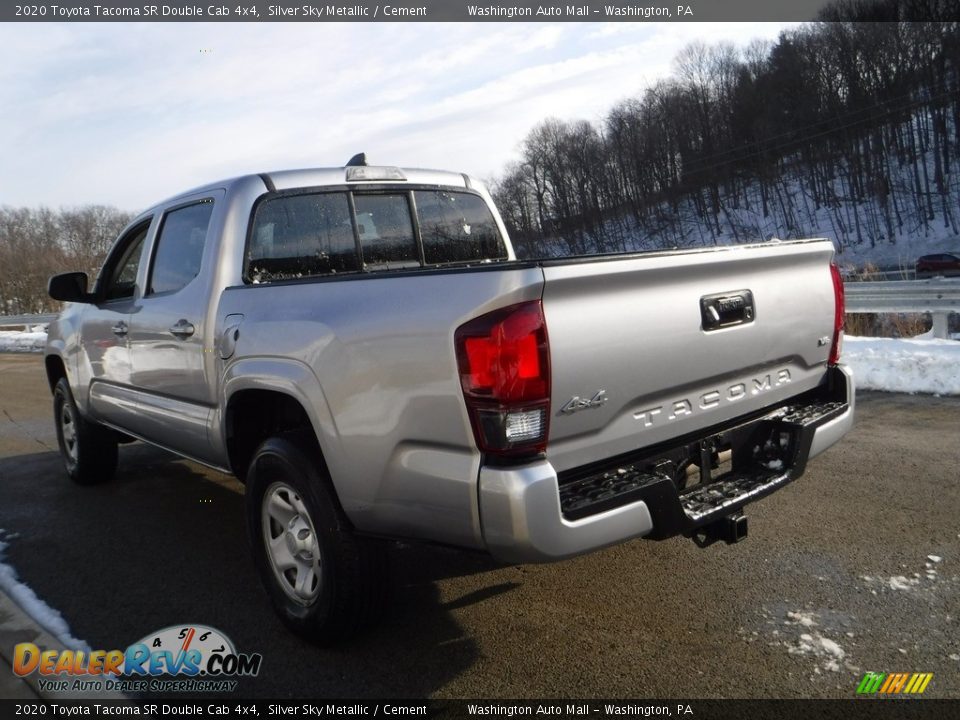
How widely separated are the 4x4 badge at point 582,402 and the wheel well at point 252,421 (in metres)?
1.41

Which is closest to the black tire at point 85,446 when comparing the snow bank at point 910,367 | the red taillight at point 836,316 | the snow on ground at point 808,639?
the snow on ground at point 808,639

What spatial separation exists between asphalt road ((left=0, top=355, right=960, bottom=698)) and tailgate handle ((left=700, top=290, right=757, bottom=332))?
3.98ft

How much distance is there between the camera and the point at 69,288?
4.98m

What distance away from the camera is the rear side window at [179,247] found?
3.91m

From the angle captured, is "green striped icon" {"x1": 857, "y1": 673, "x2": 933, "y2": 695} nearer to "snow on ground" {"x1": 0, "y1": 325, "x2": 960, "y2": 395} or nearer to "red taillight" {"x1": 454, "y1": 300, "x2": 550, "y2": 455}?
"red taillight" {"x1": 454, "y1": 300, "x2": 550, "y2": 455}

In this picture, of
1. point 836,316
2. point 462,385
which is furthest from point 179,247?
point 836,316

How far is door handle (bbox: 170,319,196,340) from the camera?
12.1ft

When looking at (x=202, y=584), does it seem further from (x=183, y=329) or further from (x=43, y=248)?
(x=43, y=248)

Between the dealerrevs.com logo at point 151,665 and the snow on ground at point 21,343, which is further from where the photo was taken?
the snow on ground at point 21,343

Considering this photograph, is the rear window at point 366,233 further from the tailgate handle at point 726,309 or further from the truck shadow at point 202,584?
the tailgate handle at point 726,309

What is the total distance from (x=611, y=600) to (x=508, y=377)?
1483 millimetres

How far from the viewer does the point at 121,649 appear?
10.1 ft

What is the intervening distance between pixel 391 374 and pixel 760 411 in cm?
166

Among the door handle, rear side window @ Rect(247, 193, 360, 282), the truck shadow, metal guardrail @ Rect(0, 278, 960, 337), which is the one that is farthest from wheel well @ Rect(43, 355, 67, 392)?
metal guardrail @ Rect(0, 278, 960, 337)
